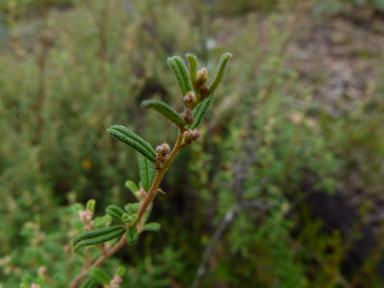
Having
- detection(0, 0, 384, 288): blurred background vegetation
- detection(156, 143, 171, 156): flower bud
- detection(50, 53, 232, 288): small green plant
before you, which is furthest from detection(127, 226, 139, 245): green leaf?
detection(0, 0, 384, 288): blurred background vegetation

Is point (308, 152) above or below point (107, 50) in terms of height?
below

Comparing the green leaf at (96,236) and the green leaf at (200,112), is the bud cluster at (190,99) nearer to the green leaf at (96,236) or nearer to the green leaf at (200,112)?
the green leaf at (200,112)

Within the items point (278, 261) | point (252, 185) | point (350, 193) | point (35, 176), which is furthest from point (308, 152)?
point (35, 176)

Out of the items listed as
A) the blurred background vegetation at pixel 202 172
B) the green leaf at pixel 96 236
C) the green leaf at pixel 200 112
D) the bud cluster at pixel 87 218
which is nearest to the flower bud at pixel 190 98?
the green leaf at pixel 200 112

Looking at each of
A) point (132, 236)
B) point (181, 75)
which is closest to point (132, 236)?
point (132, 236)

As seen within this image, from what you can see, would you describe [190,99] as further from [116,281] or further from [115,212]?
[116,281]

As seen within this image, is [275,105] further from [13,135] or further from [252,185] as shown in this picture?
[13,135]

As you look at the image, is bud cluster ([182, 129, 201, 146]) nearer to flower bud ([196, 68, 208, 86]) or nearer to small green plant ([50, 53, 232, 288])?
small green plant ([50, 53, 232, 288])
